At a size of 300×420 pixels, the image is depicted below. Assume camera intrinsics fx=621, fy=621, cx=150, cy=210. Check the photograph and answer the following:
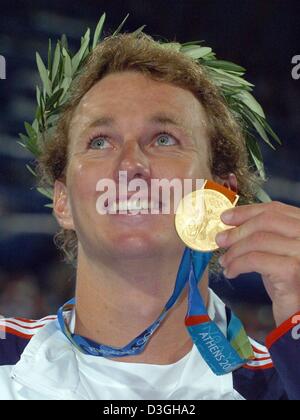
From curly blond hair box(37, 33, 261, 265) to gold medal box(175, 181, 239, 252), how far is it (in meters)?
0.53

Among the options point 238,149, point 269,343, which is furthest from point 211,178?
point 269,343

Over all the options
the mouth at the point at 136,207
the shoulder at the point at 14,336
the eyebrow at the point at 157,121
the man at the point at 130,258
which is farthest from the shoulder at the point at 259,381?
the eyebrow at the point at 157,121

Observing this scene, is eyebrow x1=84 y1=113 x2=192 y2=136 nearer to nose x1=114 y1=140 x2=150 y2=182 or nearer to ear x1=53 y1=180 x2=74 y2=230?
nose x1=114 y1=140 x2=150 y2=182

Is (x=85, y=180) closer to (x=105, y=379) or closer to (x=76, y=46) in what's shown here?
(x=105, y=379)

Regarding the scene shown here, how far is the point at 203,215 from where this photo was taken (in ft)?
7.72

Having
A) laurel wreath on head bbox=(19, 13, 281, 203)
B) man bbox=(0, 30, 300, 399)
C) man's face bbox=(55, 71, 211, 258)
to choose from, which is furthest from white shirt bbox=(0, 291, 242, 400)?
laurel wreath on head bbox=(19, 13, 281, 203)

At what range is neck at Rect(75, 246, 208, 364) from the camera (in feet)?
8.62

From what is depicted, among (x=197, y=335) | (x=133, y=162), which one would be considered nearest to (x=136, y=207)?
(x=133, y=162)

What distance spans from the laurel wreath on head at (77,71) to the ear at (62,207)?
29cm

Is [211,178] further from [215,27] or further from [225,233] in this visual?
[215,27]

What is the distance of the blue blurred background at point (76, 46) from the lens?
347 cm

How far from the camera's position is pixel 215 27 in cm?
355

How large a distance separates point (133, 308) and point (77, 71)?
1.25 metres

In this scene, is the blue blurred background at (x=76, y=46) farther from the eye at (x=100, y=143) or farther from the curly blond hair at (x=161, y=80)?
the eye at (x=100, y=143)
